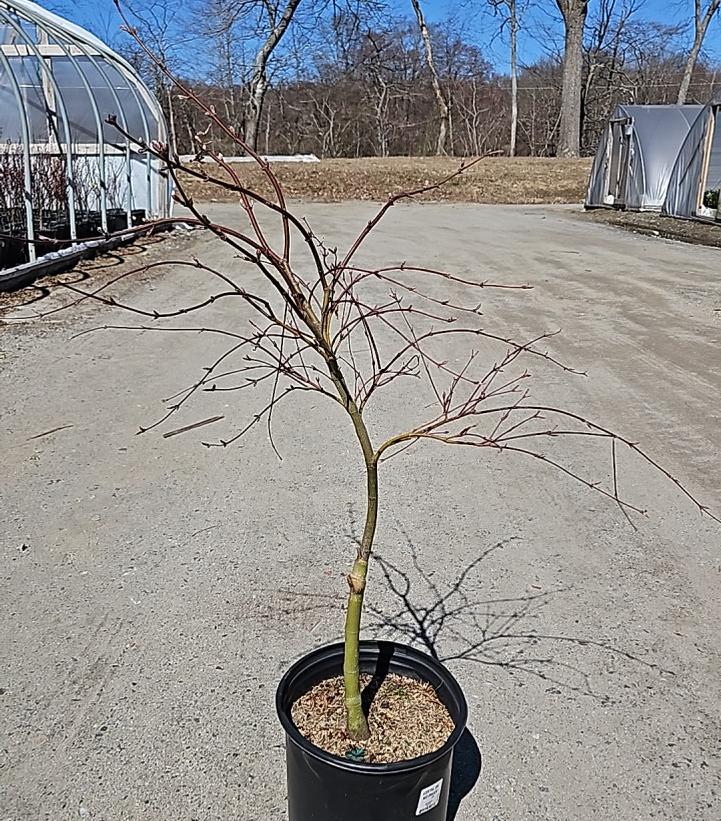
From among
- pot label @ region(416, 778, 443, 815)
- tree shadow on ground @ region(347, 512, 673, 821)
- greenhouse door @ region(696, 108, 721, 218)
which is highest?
greenhouse door @ region(696, 108, 721, 218)

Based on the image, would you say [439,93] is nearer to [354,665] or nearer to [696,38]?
[696,38]

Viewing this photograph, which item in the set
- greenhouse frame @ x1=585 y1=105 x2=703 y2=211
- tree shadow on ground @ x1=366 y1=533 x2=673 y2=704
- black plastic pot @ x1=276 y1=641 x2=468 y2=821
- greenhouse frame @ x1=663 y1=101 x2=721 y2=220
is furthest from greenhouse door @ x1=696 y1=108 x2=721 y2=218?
black plastic pot @ x1=276 y1=641 x2=468 y2=821

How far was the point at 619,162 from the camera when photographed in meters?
18.7

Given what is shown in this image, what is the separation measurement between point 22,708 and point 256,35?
102 ft

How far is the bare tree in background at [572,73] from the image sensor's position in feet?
90.6

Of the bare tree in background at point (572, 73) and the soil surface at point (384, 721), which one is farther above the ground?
the bare tree in background at point (572, 73)

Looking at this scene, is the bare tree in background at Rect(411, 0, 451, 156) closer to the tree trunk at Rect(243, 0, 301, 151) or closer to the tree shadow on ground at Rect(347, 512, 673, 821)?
the tree trunk at Rect(243, 0, 301, 151)

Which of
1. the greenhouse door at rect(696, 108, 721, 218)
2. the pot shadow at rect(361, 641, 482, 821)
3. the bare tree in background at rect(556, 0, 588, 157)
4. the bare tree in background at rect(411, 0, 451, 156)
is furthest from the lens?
the bare tree in background at rect(411, 0, 451, 156)

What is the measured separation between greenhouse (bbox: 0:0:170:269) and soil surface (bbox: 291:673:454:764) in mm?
7152

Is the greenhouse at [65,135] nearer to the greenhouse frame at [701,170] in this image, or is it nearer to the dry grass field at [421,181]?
the dry grass field at [421,181]

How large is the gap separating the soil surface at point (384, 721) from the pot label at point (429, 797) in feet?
0.32

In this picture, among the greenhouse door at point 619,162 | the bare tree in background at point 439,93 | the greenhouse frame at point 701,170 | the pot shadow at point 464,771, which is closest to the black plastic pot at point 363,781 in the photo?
the pot shadow at point 464,771

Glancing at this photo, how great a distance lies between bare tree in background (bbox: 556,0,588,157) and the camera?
27.6 m

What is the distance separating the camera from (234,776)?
6.78 feet
